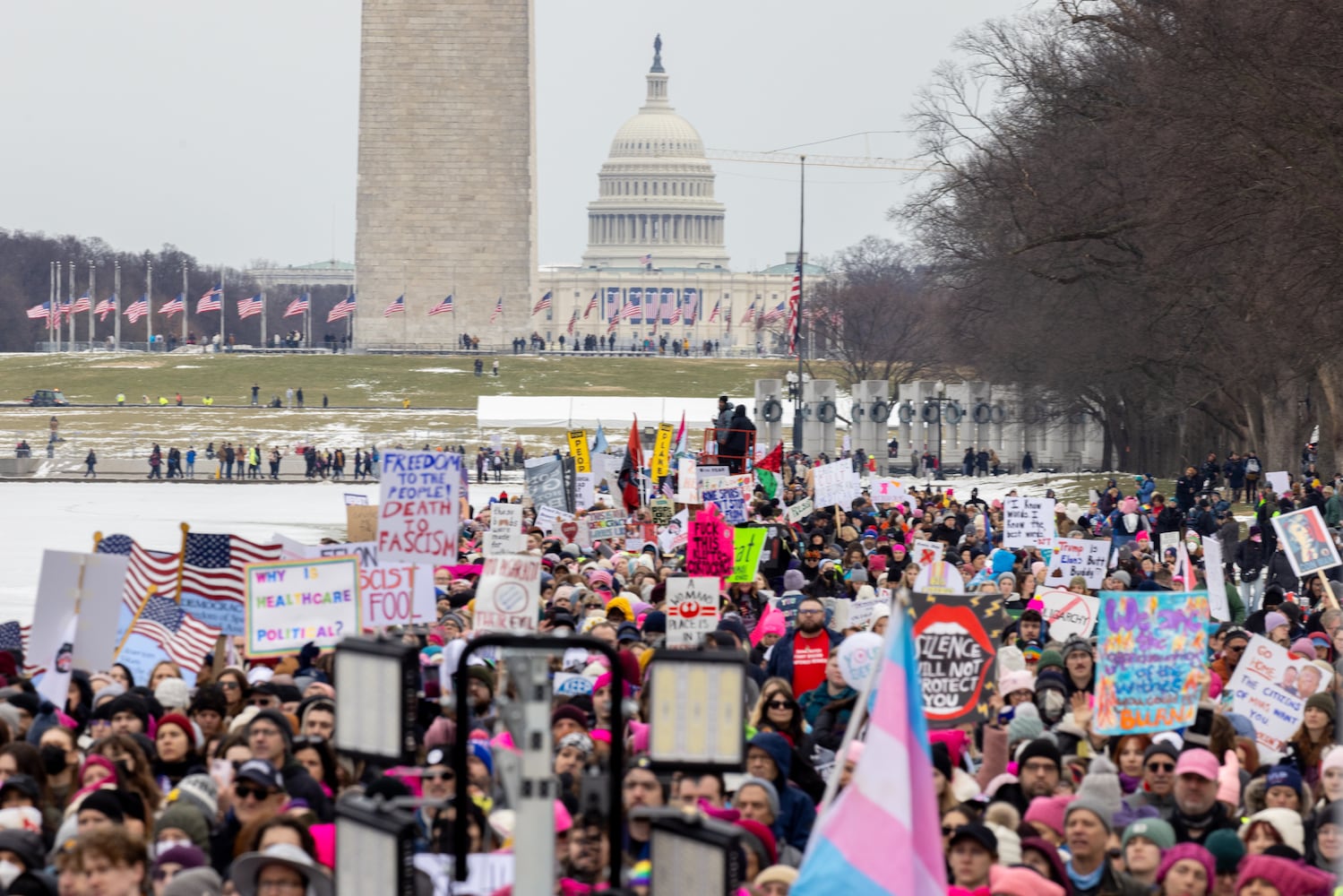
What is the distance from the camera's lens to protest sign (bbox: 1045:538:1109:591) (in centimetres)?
1844

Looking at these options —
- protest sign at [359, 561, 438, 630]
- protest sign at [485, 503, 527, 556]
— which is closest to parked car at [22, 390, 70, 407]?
protest sign at [485, 503, 527, 556]

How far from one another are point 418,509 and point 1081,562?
245 inches

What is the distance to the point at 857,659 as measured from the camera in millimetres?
10664

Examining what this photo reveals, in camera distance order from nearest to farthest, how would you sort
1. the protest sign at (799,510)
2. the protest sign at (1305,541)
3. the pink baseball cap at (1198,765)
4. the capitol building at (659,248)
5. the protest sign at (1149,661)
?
1. the pink baseball cap at (1198,765)
2. the protest sign at (1149,661)
3. the protest sign at (1305,541)
4. the protest sign at (799,510)
5. the capitol building at (659,248)

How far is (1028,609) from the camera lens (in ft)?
46.8

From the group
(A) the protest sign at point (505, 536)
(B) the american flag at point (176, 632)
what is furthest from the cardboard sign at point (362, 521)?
(B) the american flag at point (176, 632)

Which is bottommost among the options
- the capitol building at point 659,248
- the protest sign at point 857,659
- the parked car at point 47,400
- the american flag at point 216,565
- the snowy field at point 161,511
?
the snowy field at point 161,511

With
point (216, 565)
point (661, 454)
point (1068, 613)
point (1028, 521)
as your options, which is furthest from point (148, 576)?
point (661, 454)

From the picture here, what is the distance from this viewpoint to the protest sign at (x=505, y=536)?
1866 cm

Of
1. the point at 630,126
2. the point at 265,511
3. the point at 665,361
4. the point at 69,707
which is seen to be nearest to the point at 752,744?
the point at 69,707

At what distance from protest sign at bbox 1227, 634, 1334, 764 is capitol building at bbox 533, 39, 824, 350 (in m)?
154

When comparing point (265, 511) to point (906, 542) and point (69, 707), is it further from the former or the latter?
point (69, 707)

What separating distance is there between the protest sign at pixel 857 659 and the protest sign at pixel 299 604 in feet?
8.01

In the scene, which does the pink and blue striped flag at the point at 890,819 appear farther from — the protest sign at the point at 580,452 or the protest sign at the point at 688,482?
the protest sign at the point at 580,452
